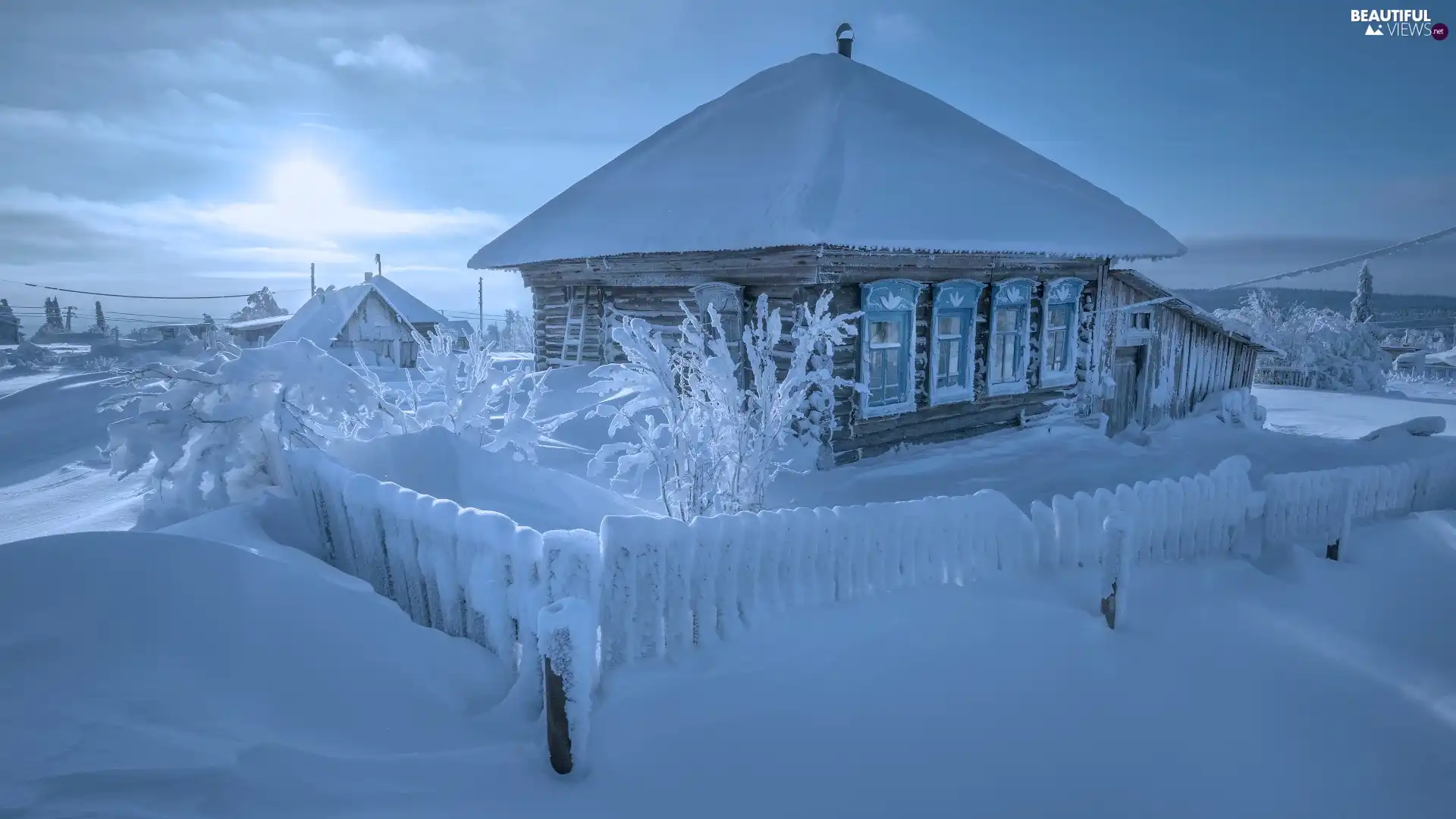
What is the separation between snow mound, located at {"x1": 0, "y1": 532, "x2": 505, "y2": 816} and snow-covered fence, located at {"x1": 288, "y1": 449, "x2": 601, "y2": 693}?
0.24m

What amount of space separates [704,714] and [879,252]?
6.48 meters

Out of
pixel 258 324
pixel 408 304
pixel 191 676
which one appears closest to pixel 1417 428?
pixel 191 676

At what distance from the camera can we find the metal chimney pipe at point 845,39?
37.8 ft

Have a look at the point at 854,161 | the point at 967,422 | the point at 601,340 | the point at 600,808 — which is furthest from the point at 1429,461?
the point at 601,340

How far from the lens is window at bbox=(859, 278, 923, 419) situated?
8891 mm

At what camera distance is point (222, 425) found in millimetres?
5625

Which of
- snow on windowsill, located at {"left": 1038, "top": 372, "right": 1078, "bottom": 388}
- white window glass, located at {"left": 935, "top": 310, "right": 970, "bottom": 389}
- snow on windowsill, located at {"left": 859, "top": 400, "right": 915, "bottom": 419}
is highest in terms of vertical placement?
white window glass, located at {"left": 935, "top": 310, "right": 970, "bottom": 389}

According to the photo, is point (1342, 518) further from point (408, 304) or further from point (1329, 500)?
point (408, 304)

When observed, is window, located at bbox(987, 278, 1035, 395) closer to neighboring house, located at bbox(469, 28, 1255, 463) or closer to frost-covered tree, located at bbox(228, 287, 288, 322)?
neighboring house, located at bbox(469, 28, 1255, 463)

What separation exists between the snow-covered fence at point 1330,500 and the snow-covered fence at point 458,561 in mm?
6340

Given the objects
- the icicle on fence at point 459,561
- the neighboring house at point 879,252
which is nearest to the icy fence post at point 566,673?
the icicle on fence at point 459,561

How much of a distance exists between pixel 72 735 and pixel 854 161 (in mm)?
8717

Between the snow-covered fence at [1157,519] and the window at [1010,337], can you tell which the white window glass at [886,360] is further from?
the snow-covered fence at [1157,519]

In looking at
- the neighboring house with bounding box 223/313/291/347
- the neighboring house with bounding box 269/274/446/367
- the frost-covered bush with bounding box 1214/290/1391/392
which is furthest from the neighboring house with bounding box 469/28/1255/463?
the neighboring house with bounding box 223/313/291/347
